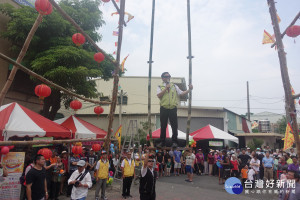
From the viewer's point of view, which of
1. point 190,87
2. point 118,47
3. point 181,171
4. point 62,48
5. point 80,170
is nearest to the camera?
point 118,47

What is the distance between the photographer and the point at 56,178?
720 centimetres

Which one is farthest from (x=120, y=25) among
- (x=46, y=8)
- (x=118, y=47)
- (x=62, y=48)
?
(x=62, y=48)

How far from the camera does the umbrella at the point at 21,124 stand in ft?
19.4

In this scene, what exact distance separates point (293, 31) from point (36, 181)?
223 inches

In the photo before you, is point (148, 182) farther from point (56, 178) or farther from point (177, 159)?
point (177, 159)

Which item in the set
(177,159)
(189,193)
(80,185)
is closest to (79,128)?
(80,185)

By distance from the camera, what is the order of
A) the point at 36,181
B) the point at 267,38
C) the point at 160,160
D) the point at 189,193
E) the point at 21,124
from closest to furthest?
the point at 267,38 → the point at 36,181 → the point at 21,124 → the point at 189,193 → the point at 160,160

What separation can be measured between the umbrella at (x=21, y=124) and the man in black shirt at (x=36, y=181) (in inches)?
69.6

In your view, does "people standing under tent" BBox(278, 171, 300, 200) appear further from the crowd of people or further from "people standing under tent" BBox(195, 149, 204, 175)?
"people standing under tent" BBox(195, 149, 204, 175)

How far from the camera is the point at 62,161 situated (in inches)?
307

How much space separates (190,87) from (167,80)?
52 cm

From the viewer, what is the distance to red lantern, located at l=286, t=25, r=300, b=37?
2.91m

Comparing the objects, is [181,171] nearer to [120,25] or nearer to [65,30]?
[65,30]

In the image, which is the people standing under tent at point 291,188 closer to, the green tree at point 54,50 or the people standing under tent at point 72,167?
the people standing under tent at point 72,167
